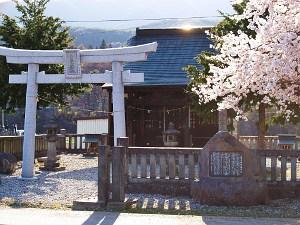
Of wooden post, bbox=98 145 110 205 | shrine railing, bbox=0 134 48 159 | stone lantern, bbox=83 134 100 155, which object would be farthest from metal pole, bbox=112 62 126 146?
stone lantern, bbox=83 134 100 155

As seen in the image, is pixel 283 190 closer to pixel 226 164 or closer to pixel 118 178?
pixel 226 164

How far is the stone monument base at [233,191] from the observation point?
10.5 metres

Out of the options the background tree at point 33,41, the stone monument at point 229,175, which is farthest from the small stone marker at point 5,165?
the stone monument at point 229,175

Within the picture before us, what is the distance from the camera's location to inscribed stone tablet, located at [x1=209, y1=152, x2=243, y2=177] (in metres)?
10.6

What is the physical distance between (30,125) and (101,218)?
7001 millimetres

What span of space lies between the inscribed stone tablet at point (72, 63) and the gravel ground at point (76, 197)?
316cm

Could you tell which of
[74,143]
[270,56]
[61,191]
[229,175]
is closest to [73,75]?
[61,191]

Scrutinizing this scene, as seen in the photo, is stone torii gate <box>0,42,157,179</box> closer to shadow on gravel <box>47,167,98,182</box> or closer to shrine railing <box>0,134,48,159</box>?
shadow on gravel <box>47,167,98,182</box>

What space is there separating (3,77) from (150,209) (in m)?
10.8

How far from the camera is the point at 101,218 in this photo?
9.05 m

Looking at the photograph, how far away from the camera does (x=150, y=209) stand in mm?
10172

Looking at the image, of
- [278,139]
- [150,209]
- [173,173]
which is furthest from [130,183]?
[278,139]

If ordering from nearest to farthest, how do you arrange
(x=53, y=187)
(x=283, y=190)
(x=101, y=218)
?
(x=101, y=218), (x=283, y=190), (x=53, y=187)

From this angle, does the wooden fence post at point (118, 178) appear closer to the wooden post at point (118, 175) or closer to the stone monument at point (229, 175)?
the wooden post at point (118, 175)
